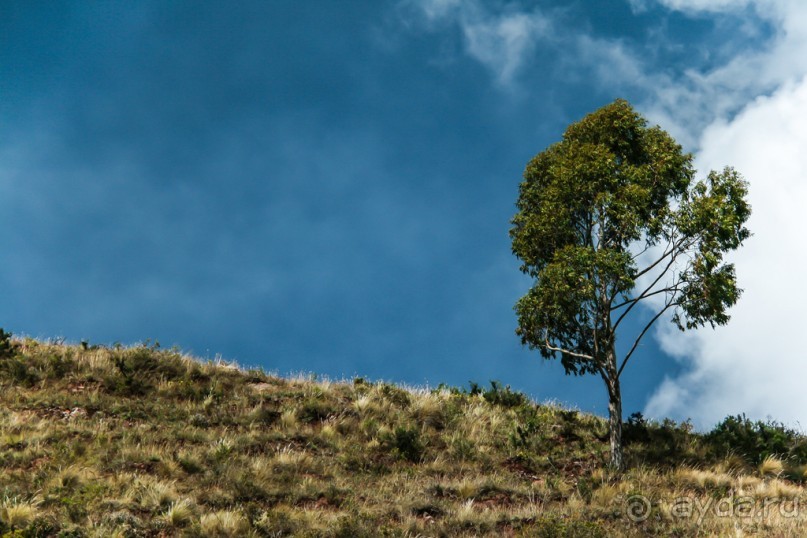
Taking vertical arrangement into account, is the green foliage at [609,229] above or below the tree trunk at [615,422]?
above

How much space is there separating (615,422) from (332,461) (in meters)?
8.09

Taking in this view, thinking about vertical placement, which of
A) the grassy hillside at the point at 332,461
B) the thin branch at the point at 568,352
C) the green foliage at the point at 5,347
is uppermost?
the green foliage at the point at 5,347

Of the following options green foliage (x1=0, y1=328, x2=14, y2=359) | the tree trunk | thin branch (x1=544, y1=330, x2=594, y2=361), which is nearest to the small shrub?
thin branch (x1=544, y1=330, x2=594, y2=361)

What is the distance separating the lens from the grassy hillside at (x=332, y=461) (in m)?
13.1

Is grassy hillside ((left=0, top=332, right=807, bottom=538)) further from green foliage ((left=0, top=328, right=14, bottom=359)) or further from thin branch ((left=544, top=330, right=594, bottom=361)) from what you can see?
thin branch ((left=544, top=330, right=594, bottom=361))

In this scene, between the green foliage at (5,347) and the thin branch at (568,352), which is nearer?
the thin branch at (568,352)

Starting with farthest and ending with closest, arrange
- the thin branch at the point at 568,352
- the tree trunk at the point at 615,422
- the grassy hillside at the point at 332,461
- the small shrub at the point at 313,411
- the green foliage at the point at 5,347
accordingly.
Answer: the green foliage at the point at 5,347 → the small shrub at the point at 313,411 → the thin branch at the point at 568,352 → the tree trunk at the point at 615,422 → the grassy hillside at the point at 332,461

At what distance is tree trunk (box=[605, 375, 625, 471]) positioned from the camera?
18.9 metres

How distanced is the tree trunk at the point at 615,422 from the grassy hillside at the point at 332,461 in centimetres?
44

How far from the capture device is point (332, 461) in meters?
17.8

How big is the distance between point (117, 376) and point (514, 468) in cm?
1286

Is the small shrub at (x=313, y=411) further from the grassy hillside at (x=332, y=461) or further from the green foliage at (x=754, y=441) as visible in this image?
the green foliage at (x=754, y=441)

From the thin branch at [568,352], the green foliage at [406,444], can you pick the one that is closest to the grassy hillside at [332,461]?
the green foliage at [406,444]

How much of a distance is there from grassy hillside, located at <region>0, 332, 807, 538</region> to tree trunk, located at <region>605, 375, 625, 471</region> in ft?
1.44
